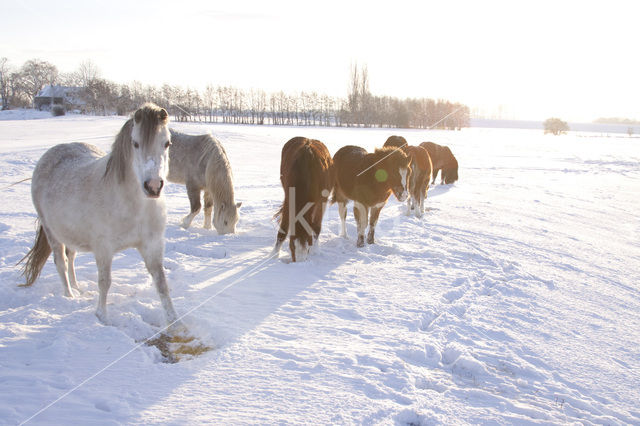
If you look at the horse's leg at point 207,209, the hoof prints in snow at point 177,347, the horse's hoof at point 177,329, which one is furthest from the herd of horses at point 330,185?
the hoof prints in snow at point 177,347

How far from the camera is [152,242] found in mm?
3150

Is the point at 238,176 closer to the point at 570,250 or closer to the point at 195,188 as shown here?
the point at 195,188

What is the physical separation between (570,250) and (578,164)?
20.5 m

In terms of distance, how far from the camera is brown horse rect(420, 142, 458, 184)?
41.6ft

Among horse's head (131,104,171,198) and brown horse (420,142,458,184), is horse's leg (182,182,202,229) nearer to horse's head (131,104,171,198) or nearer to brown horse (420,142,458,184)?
horse's head (131,104,171,198)

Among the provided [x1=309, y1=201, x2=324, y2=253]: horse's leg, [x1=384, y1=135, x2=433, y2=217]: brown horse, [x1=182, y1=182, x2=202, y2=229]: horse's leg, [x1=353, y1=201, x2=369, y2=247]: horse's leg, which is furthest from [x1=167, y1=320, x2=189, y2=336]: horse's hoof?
[x1=384, y1=135, x2=433, y2=217]: brown horse

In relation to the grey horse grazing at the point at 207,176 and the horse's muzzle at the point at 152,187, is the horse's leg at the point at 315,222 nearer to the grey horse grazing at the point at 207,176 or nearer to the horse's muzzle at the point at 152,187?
the grey horse grazing at the point at 207,176

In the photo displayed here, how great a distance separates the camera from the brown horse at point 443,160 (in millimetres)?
12680

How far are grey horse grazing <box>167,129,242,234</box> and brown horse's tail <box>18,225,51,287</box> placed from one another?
271 cm

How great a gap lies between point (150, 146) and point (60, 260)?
6.44 ft

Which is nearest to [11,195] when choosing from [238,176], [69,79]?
[238,176]

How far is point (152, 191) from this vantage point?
252cm

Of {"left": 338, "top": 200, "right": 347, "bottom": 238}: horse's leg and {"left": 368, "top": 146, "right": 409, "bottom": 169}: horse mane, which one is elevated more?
{"left": 368, "top": 146, "right": 409, "bottom": 169}: horse mane

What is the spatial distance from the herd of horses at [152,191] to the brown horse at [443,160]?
6652mm
